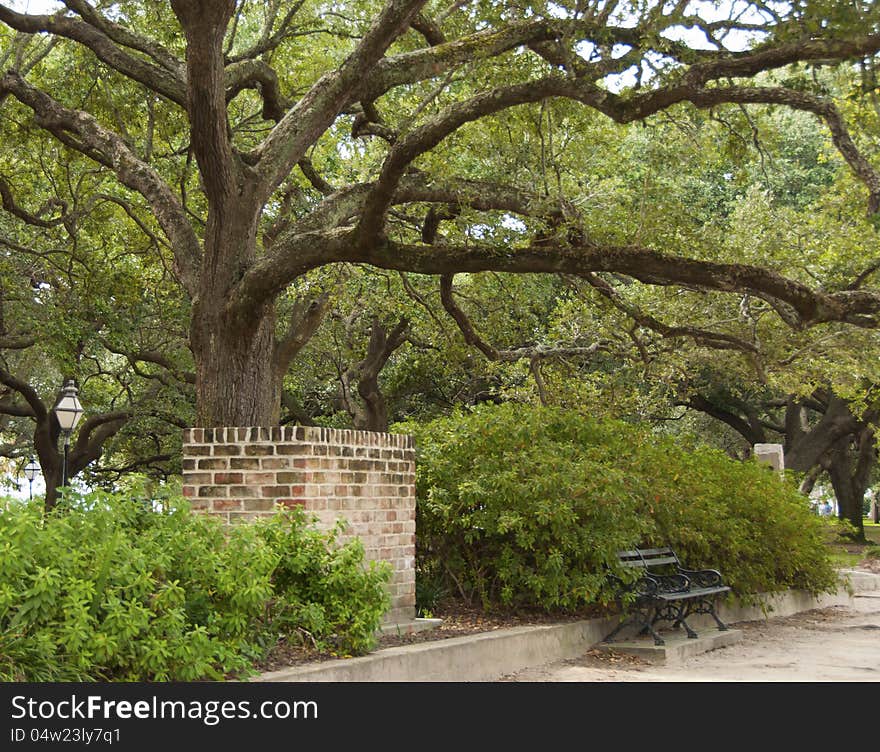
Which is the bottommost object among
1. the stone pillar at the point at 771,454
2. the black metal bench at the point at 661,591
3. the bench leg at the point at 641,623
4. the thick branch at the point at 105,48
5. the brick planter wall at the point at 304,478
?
the bench leg at the point at 641,623

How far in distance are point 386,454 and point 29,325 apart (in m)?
13.2

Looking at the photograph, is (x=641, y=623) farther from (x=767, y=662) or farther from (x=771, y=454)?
(x=771, y=454)

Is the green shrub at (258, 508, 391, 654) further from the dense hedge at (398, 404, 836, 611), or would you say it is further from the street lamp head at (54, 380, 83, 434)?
the street lamp head at (54, 380, 83, 434)

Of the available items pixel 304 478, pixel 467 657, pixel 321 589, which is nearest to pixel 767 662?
pixel 467 657

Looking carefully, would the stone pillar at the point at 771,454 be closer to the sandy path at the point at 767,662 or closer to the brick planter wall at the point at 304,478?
the sandy path at the point at 767,662

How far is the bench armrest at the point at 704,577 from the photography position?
10.8 metres

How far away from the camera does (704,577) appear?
36.7 ft

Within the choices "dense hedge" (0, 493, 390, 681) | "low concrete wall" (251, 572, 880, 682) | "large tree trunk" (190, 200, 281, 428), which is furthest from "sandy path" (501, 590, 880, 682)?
"large tree trunk" (190, 200, 281, 428)

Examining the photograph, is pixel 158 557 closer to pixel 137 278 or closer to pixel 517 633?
pixel 517 633

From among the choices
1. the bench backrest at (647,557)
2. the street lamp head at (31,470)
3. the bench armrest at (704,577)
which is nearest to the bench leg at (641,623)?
the bench backrest at (647,557)

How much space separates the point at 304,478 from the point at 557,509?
2.75 meters

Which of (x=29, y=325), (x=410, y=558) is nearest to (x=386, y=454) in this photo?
(x=410, y=558)

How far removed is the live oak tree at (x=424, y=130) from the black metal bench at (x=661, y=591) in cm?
274
